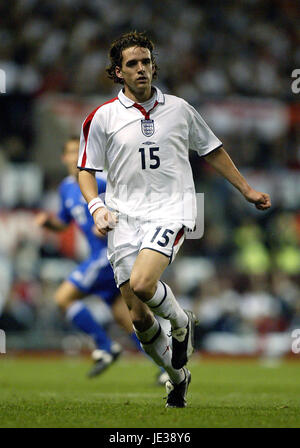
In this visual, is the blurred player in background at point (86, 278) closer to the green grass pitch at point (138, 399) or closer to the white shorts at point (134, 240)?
the green grass pitch at point (138, 399)

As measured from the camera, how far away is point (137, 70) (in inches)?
241

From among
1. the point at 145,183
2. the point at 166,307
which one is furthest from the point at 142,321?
the point at 145,183

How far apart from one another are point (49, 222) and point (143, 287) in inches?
156

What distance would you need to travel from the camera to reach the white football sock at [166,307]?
5.78 meters

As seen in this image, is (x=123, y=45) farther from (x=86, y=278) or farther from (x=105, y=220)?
(x=86, y=278)

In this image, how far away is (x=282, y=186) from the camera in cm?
1848

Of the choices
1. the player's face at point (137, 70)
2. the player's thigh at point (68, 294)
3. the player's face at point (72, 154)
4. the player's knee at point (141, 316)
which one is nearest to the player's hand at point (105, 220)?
the player's knee at point (141, 316)

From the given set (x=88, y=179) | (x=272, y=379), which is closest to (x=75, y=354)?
(x=272, y=379)

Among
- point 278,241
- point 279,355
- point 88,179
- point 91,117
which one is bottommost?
point 279,355
